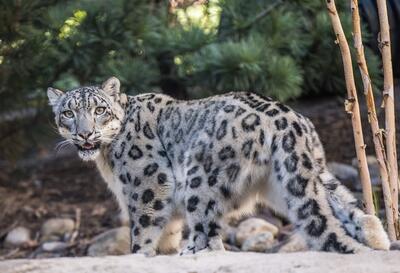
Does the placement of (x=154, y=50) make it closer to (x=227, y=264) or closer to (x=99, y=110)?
(x=99, y=110)

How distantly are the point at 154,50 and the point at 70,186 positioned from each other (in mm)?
2600

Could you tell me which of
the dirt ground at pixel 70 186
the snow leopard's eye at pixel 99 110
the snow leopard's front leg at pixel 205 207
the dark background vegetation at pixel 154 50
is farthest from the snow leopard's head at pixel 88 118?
the dirt ground at pixel 70 186

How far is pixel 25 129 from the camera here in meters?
9.59

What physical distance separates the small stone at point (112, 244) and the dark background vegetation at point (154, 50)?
1281 mm

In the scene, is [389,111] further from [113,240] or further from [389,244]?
[113,240]

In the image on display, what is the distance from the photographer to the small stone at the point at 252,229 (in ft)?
29.2

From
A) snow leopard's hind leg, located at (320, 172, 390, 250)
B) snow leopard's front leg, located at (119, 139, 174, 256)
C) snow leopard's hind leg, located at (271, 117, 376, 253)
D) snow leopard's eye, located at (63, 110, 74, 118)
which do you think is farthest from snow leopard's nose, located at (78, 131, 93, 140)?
snow leopard's hind leg, located at (320, 172, 390, 250)

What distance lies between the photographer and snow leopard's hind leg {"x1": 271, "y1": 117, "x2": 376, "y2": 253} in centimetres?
552

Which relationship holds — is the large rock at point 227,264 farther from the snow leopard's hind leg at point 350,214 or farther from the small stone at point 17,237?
the small stone at point 17,237

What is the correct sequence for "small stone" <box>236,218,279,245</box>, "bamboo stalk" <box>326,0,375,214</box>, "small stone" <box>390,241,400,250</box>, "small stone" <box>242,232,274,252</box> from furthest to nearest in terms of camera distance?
"small stone" <box>236,218,279,245</box>
"small stone" <box>242,232,274,252</box>
"bamboo stalk" <box>326,0,375,214</box>
"small stone" <box>390,241,400,250</box>

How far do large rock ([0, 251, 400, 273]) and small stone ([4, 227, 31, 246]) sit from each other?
198 inches

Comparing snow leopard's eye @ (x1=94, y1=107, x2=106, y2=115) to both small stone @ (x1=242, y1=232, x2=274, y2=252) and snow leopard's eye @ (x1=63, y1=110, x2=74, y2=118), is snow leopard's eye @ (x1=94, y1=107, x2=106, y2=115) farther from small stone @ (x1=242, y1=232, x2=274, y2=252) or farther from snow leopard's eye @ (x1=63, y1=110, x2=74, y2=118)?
small stone @ (x1=242, y1=232, x2=274, y2=252)

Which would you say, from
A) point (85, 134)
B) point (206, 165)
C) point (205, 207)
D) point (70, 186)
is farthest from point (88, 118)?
point (70, 186)

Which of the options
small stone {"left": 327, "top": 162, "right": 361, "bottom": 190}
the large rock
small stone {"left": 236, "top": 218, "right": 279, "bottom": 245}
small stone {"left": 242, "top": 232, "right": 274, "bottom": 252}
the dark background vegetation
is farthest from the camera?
small stone {"left": 327, "top": 162, "right": 361, "bottom": 190}
